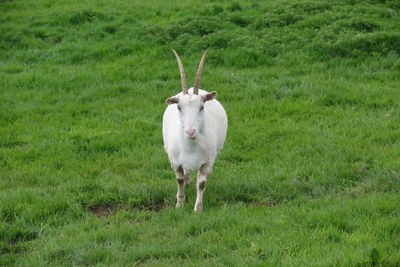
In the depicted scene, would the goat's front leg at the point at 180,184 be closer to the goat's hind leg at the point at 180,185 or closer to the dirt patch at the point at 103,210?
the goat's hind leg at the point at 180,185

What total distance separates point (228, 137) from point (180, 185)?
2678 millimetres

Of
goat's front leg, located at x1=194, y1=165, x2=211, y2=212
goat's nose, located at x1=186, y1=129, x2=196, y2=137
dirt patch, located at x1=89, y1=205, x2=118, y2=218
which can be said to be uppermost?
goat's nose, located at x1=186, y1=129, x2=196, y2=137

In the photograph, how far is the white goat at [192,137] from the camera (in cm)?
740

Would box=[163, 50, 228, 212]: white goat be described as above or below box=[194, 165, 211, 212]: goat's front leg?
above

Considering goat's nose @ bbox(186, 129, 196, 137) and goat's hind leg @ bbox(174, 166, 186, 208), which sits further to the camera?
goat's hind leg @ bbox(174, 166, 186, 208)

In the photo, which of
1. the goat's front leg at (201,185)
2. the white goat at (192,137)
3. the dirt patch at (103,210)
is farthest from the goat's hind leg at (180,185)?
the dirt patch at (103,210)

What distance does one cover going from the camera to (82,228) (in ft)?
24.1

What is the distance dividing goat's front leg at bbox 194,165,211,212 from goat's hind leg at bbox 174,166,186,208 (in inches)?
9.3

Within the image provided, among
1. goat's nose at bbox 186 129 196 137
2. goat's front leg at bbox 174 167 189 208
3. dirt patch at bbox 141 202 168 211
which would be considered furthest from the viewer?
dirt patch at bbox 141 202 168 211

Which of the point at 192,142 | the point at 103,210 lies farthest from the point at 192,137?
the point at 103,210

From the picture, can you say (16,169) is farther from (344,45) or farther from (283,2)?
(283,2)

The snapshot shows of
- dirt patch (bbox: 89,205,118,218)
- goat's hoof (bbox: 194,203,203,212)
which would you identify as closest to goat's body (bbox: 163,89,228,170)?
goat's hoof (bbox: 194,203,203,212)

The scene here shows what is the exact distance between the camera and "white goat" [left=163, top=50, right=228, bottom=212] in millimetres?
7402

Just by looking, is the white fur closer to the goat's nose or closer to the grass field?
the goat's nose
